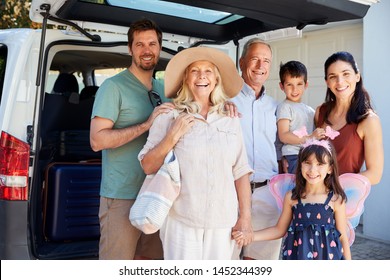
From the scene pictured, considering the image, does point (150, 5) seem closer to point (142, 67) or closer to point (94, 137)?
point (142, 67)

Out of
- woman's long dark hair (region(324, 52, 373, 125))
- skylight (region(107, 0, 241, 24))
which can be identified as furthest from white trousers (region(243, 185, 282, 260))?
skylight (region(107, 0, 241, 24))

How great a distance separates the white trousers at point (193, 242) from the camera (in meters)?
2.49

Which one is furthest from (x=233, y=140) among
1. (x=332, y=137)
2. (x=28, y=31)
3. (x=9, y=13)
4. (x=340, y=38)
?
(x=9, y=13)

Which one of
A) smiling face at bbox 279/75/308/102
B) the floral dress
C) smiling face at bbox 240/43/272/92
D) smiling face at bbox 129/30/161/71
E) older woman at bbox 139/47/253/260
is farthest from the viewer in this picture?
smiling face at bbox 279/75/308/102

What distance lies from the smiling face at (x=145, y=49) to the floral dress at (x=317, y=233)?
44.9 inches

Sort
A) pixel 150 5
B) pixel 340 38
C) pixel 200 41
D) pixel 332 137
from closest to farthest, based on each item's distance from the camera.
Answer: pixel 332 137 < pixel 150 5 < pixel 200 41 < pixel 340 38

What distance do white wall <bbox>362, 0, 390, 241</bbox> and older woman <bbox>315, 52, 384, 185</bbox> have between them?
3016 mm

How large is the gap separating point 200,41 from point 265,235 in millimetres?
1676

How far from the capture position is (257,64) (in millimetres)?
3234

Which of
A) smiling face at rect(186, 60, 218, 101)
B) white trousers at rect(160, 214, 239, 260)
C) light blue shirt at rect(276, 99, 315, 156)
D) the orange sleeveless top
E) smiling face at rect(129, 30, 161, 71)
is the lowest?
white trousers at rect(160, 214, 239, 260)

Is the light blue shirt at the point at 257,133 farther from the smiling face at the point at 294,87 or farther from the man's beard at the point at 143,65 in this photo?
the man's beard at the point at 143,65

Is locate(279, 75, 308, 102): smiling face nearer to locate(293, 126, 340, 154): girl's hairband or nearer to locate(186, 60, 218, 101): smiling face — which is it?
locate(293, 126, 340, 154): girl's hairband

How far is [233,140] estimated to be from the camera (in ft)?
8.54

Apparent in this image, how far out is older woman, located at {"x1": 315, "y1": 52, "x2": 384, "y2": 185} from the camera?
2721mm
